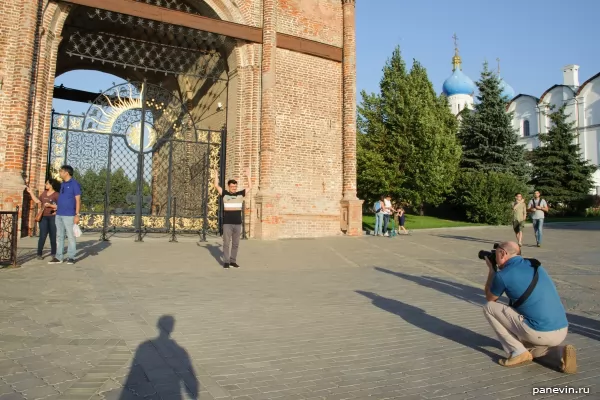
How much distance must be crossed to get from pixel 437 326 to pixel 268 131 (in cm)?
1059

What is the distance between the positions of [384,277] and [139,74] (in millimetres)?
17087

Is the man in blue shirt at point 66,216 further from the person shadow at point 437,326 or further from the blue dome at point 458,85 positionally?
the blue dome at point 458,85

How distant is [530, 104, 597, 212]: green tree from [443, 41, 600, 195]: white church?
325cm

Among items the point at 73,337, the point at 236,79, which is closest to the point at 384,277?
the point at 73,337

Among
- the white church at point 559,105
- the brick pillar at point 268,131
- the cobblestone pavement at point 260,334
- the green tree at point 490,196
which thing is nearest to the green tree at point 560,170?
the white church at point 559,105

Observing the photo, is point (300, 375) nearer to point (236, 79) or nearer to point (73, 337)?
point (73, 337)

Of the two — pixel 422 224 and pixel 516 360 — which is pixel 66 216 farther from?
pixel 422 224

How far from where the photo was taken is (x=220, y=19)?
1484cm

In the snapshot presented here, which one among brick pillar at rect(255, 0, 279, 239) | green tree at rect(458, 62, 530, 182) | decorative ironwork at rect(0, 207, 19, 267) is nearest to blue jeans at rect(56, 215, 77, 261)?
decorative ironwork at rect(0, 207, 19, 267)

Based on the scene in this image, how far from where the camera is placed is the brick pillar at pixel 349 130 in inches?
614

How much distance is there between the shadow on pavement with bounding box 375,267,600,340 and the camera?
456 cm

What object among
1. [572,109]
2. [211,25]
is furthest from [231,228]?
[572,109]

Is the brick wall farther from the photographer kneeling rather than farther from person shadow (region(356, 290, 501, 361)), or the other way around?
the photographer kneeling

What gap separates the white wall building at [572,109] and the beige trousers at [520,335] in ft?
126
